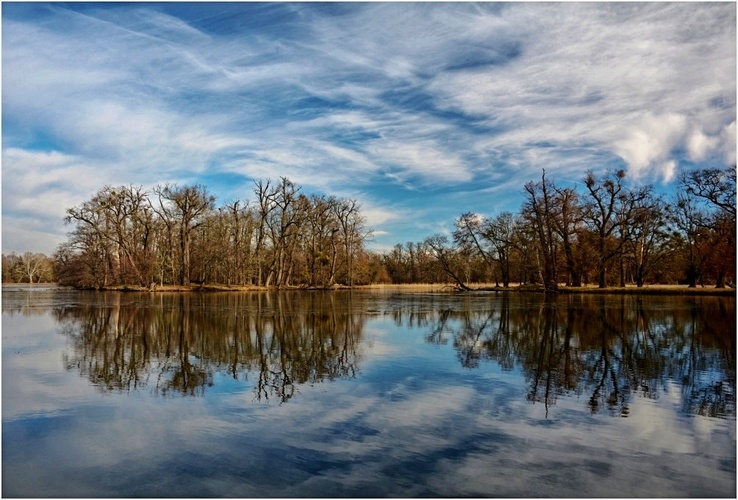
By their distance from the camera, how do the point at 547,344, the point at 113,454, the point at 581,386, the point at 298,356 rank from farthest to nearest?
the point at 547,344 < the point at 298,356 < the point at 581,386 < the point at 113,454

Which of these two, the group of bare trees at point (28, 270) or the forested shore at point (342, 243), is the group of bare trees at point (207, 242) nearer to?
the forested shore at point (342, 243)

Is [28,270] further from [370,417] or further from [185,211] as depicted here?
[370,417]

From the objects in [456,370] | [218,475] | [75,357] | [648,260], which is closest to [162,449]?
[218,475]

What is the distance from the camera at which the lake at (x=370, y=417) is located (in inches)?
216

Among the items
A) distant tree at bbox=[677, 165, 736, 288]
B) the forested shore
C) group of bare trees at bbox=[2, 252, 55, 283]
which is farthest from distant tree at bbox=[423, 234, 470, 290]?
group of bare trees at bbox=[2, 252, 55, 283]

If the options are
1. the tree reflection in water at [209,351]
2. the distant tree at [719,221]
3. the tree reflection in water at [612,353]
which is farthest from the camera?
the distant tree at [719,221]

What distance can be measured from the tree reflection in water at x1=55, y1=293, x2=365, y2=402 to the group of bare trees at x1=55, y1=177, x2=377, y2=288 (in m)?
36.0

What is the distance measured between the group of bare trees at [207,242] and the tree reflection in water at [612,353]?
1660 inches

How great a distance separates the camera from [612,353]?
1331 cm

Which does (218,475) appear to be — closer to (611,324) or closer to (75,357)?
(75,357)

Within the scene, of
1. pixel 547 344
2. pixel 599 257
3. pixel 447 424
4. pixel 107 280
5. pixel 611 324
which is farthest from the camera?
pixel 107 280

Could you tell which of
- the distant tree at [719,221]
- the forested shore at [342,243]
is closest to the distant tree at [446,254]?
the forested shore at [342,243]

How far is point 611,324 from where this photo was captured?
65.2 ft

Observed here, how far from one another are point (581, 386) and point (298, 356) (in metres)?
6.50
